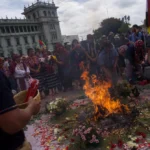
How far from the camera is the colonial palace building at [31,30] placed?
61.6 metres

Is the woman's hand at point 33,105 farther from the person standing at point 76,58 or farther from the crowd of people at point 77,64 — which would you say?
the person standing at point 76,58

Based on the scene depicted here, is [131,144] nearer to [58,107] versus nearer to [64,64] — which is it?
[58,107]

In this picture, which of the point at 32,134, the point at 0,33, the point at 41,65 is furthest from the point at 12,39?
the point at 32,134

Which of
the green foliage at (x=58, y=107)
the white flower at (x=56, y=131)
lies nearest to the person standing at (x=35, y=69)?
the green foliage at (x=58, y=107)

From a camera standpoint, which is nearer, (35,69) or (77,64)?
(77,64)

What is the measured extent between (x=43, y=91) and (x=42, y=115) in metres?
3.20

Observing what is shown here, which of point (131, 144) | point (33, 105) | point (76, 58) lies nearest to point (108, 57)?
point (76, 58)

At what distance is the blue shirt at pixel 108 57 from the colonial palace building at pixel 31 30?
182 ft

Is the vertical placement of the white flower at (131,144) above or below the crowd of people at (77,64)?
below

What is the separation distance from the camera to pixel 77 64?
8.90 m

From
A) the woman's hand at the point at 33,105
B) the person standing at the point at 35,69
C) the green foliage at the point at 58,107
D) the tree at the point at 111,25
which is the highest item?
the tree at the point at 111,25

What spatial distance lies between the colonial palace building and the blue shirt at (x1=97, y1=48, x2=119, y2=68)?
182 feet

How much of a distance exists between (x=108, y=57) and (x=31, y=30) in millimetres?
68219

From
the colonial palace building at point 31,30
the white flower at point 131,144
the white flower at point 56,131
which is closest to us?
the white flower at point 131,144
